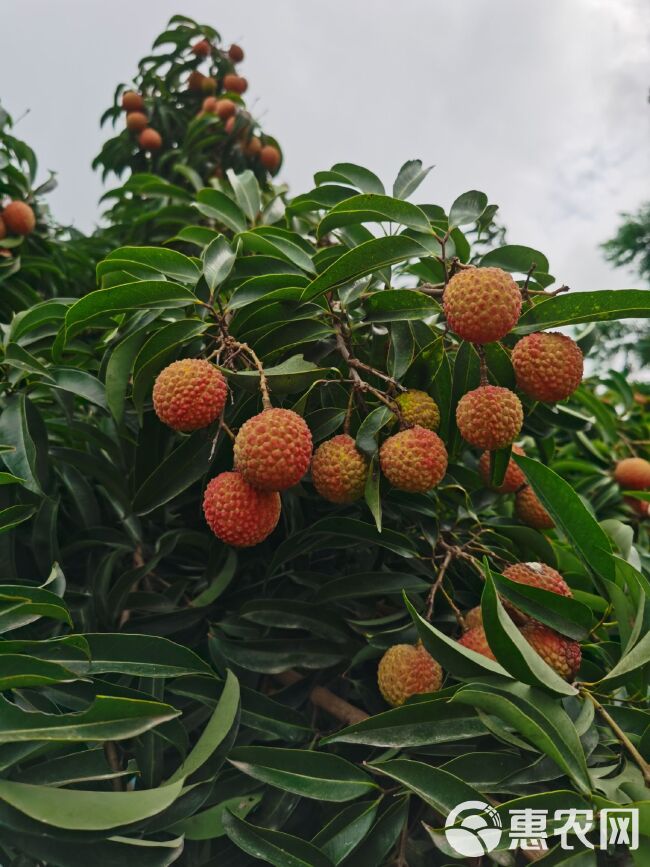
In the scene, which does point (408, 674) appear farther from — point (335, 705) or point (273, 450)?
point (273, 450)

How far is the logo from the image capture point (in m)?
0.67

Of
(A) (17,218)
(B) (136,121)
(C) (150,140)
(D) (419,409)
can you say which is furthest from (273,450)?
(B) (136,121)

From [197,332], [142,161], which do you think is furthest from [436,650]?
[142,161]

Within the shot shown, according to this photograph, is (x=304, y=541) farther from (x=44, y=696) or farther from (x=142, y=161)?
(x=142, y=161)

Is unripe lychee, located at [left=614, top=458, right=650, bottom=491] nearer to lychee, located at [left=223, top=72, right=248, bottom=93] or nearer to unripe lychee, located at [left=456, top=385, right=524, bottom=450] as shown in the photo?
unripe lychee, located at [left=456, top=385, right=524, bottom=450]

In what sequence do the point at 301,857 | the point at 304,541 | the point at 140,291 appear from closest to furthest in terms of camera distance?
the point at 301,857, the point at 140,291, the point at 304,541

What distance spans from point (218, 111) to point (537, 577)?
2.33 metres

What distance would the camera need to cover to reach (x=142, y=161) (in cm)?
291

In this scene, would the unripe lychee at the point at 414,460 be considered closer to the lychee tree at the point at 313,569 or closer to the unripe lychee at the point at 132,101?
the lychee tree at the point at 313,569

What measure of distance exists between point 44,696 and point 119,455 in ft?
1.42

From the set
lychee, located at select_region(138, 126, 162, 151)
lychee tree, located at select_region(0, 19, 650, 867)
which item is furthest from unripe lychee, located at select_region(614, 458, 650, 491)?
lychee, located at select_region(138, 126, 162, 151)

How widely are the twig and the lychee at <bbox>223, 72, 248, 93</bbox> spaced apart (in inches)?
106

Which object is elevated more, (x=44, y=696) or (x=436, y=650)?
(x=436, y=650)

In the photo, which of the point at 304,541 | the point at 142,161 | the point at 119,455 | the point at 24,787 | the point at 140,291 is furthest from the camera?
the point at 142,161
